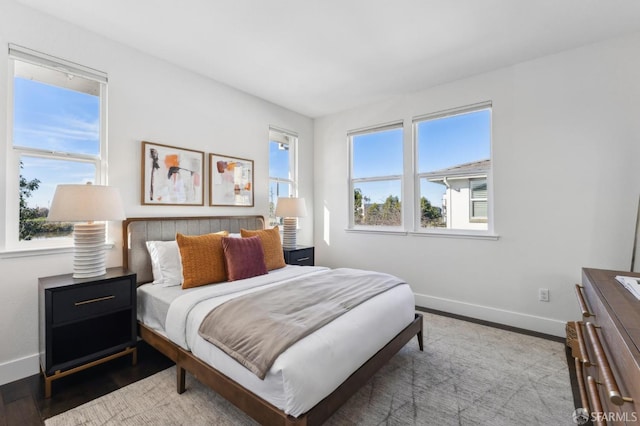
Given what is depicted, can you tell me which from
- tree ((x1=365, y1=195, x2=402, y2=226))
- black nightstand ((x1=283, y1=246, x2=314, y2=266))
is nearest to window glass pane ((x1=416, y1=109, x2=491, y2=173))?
tree ((x1=365, y1=195, x2=402, y2=226))

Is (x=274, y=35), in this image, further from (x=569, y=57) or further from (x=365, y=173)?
(x=569, y=57)

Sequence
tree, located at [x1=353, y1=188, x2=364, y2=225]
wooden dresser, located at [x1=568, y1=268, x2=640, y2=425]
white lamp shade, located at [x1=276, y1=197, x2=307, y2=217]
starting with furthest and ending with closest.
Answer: tree, located at [x1=353, y1=188, x2=364, y2=225], white lamp shade, located at [x1=276, y1=197, x2=307, y2=217], wooden dresser, located at [x1=568, y1=268, x2=640, y2=425]

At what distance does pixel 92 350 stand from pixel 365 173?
3583 mm

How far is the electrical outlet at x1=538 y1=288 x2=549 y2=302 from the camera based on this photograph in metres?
2.87

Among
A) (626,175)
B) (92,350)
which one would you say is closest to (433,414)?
(92,350)

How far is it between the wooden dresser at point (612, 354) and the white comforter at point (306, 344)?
1008 millimetres

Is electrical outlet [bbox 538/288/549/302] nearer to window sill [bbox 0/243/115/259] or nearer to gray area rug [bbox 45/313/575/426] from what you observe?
gray area rug [bbox 45/313/575/426]

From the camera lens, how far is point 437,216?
3.63m

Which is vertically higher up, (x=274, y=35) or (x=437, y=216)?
(x=274, y=35)

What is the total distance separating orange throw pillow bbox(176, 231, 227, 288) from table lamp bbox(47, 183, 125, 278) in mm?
537

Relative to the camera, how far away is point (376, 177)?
4152mm

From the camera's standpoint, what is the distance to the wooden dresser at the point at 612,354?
784 mm

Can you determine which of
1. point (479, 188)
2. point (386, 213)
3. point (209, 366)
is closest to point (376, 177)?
point (386, 213)

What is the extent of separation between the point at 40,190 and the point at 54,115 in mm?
628
